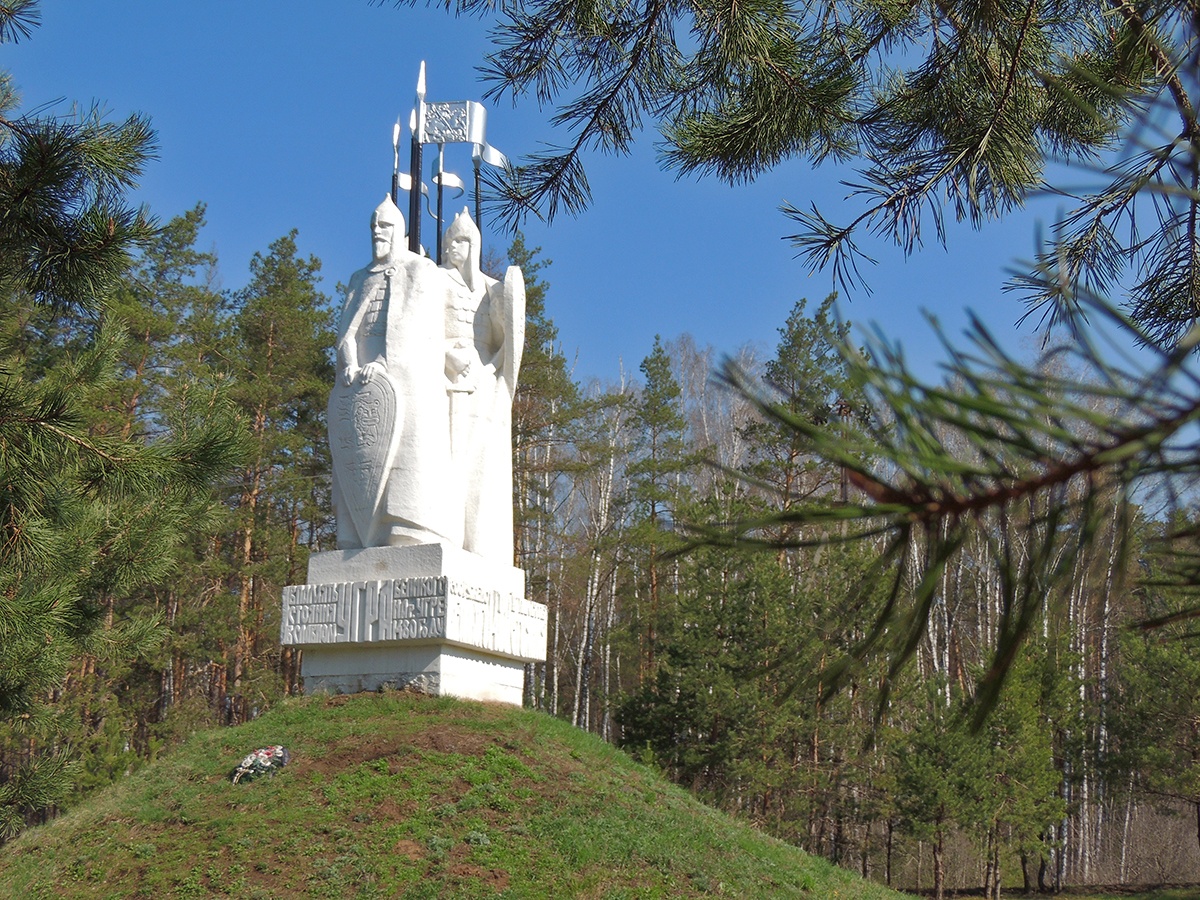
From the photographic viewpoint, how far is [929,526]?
3.75 feet

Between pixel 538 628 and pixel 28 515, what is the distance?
17.0 ft

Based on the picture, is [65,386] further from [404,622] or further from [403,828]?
[404,622]

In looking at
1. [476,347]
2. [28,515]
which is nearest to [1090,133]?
[28,515]

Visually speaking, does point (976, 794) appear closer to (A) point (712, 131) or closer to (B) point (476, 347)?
(B) point (476, 347)

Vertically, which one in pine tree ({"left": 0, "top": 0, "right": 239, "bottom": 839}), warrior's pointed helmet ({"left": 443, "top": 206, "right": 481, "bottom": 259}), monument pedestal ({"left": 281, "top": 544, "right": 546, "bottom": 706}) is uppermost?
warrior's pointed helmet ({"left": 443, "top": 206, "right": 481, "bottom": 259})

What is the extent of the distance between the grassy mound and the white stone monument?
1.84 ft

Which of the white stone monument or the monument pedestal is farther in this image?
the white stone monument

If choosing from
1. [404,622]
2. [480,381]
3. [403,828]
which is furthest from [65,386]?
[480,381]

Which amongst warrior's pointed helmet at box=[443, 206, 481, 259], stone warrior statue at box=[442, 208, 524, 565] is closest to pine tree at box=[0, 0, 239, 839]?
stone warrior statue at box=[442, 208, 524, 565]

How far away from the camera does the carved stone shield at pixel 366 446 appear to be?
28.5 feet

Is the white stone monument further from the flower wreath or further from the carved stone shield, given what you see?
the flower wreath

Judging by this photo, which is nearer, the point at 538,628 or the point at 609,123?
the point at 609,123

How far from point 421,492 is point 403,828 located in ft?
10.1

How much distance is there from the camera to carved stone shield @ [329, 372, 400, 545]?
8.70m
